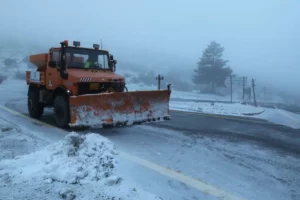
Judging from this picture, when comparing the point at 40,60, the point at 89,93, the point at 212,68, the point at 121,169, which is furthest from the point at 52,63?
the point at 212,68

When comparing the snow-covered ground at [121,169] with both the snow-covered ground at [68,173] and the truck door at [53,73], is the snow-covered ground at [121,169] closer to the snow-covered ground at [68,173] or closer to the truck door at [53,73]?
the snow-covered ground at [68,173]

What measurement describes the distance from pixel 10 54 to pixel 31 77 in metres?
57.8

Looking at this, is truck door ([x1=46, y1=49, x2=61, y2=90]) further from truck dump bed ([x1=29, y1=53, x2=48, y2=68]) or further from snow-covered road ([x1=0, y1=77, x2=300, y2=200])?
snow-covered road ([x1=0, y1=77, x2=300, y2=200])

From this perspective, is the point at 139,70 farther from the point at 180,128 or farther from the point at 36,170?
the point at 36,170

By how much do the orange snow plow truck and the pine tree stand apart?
149 ft

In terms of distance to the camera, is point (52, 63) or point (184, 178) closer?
point (184, 178)

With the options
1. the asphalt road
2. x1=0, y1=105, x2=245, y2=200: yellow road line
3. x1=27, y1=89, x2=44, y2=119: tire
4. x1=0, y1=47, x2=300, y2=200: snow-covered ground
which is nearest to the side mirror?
x1=27, y1=89, x2=44, y2=119: tire

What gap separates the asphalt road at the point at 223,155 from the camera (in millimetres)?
3961

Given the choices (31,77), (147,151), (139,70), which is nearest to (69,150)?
(147,151)

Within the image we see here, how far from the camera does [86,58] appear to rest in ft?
27.3

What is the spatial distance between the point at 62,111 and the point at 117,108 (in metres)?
1.54

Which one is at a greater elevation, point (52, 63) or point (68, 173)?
point (52, 63)

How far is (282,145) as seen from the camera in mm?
6668

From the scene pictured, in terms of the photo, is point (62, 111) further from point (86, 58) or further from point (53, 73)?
point (86, 58)
